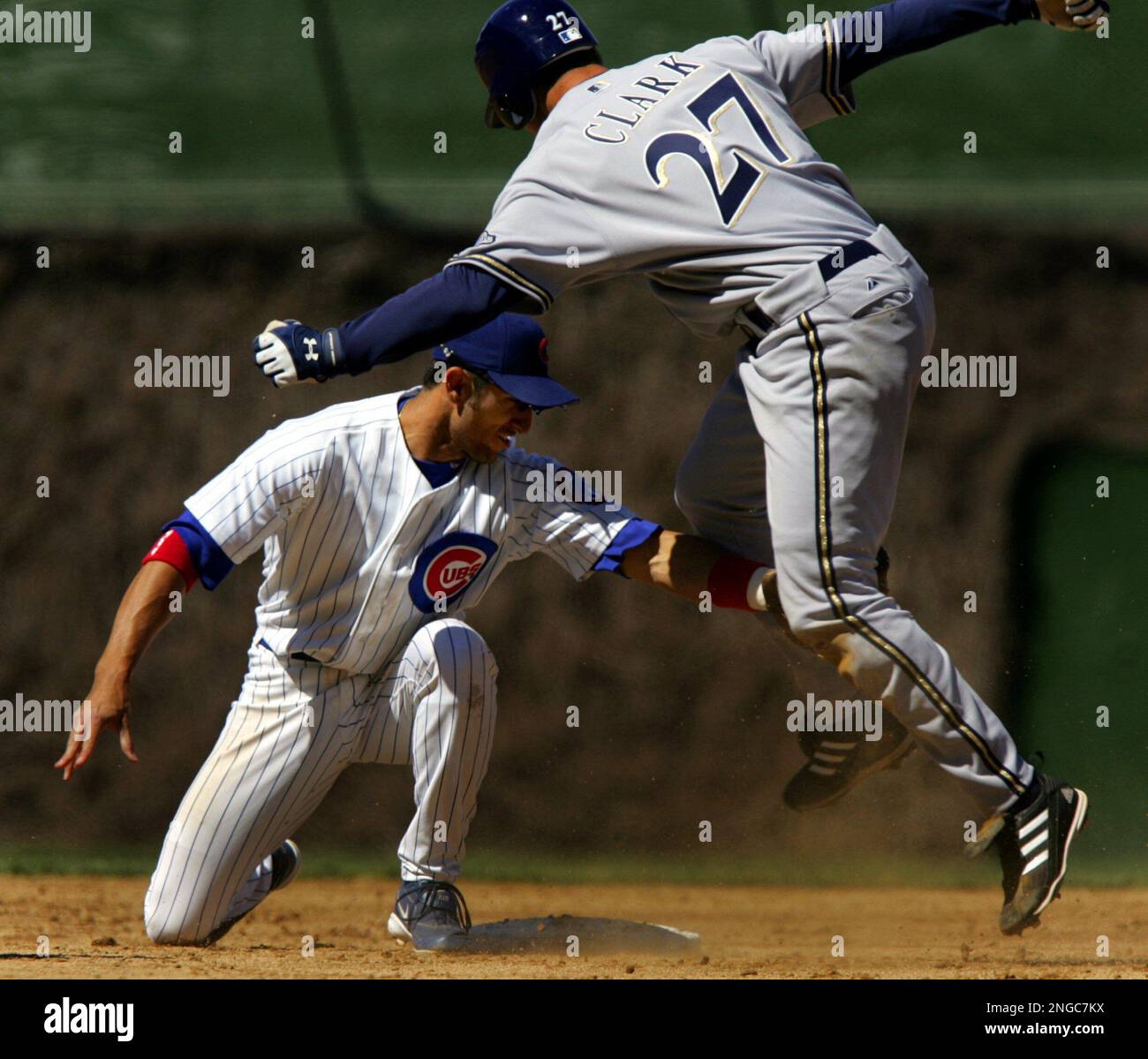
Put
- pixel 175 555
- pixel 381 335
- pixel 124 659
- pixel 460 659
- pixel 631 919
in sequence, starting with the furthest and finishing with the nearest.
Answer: pixel 631 919, pixel 460 659, pixel 175 555, pixel 124 659, pixel 381 335

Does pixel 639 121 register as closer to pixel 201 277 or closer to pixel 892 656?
pixel 892 656

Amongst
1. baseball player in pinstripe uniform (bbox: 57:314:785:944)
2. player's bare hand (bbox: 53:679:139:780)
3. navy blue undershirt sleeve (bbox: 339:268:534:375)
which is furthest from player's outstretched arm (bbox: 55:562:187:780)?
navy blue undershirt sleeve (bbox: 339:268:534:375)

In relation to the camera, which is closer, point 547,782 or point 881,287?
point 881,287

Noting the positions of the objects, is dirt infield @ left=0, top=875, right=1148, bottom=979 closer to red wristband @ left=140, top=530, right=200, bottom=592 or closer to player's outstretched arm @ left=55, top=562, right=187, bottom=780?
player's outstretched arm @ left=55, top=562, right=187, bottom=780

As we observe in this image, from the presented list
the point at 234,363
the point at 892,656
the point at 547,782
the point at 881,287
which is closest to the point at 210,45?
the point at 234,363

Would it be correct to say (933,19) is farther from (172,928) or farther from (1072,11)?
(172,928)

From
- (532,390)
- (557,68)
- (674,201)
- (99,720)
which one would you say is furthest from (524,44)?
(99,720)

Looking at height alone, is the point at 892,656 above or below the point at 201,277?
below
